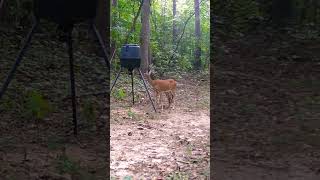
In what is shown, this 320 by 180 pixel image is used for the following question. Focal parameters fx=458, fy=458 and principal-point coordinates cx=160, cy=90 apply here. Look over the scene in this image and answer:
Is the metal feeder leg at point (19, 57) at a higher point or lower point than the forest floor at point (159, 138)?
higher

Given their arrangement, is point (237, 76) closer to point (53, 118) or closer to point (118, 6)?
point (53, 118)

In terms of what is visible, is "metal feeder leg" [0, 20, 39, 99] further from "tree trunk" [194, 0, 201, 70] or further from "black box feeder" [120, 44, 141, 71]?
"tree trunk" [194, 0, 201, 70]

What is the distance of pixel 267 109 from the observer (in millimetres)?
1763

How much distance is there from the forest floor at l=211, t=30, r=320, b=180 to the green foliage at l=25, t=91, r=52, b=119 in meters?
0.66

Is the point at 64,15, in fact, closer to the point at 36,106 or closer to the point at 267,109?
the point at 36,106

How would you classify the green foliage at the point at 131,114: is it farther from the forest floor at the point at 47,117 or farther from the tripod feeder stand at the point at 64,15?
the tripod feeder stand at the point at 64,15

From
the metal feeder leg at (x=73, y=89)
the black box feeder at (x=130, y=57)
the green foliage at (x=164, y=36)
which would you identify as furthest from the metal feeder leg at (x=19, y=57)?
the green foliage at (x=164, y=36)

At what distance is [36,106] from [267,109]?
860 mm

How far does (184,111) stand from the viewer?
4859 millimetres

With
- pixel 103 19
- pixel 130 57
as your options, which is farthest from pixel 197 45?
pixel 103 19

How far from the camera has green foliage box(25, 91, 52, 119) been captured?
1.47 meters

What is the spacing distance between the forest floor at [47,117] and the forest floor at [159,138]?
25.7 inches

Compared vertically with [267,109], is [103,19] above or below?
above

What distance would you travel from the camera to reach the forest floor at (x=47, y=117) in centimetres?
146
